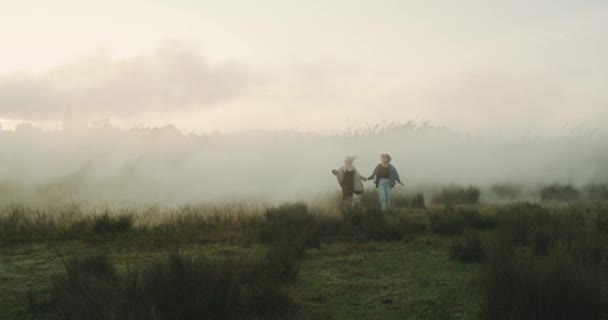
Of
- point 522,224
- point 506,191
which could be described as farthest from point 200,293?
point 506,191

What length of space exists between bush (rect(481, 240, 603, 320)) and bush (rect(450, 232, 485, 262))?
279 cm

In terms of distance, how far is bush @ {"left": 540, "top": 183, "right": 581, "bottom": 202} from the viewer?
21.5 meters

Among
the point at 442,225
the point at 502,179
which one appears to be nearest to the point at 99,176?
the point at 502,179

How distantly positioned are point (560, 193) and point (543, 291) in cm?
1947

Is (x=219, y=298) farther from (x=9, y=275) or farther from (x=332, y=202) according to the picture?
(x=332, y=202)

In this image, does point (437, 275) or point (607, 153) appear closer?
point (437, 275)

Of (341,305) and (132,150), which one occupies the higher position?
(132,150)

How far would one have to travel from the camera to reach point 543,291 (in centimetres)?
452

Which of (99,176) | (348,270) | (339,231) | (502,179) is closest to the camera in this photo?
(348,270)

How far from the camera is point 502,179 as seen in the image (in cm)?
2861

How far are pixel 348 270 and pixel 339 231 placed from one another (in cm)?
382

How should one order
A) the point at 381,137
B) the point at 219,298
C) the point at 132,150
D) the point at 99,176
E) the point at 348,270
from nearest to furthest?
the point at 219,298, the point at 348,270, the point at 99,176, the point at 132,150, the point at 381,137

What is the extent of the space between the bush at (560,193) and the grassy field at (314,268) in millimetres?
9909

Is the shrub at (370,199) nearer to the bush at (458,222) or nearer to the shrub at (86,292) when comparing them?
the bush at (458,222)
